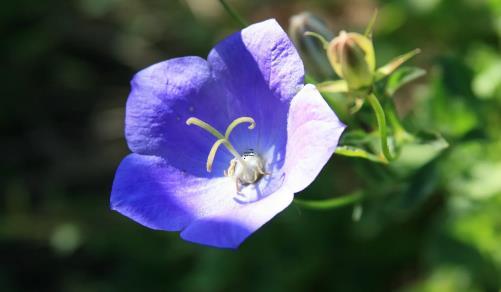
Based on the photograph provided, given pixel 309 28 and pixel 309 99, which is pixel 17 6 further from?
pixel 309 99

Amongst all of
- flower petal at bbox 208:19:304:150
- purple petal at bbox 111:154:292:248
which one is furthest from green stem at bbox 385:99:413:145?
purple petal at bbox 111:154:292:248

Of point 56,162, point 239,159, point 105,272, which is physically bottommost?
point 105,272

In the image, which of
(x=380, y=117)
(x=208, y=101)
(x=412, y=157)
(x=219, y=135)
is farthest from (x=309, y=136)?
(x=412, y=157)

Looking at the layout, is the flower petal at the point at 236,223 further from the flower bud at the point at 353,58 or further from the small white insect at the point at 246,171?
the flower bud at the point at 353,58

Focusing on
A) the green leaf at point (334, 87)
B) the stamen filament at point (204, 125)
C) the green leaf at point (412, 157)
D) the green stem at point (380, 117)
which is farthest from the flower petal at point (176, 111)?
the green leaf at point (412, 157)

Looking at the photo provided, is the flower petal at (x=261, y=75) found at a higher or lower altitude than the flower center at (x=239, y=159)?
higher

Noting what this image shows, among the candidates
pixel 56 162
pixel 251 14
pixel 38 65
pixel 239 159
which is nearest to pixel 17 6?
pixel 38 65

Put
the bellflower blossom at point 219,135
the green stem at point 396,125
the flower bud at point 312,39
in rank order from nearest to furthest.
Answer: the bellflower blossom at point 219,135
the green stem at point 396,125
the flower bud at point 312,39
